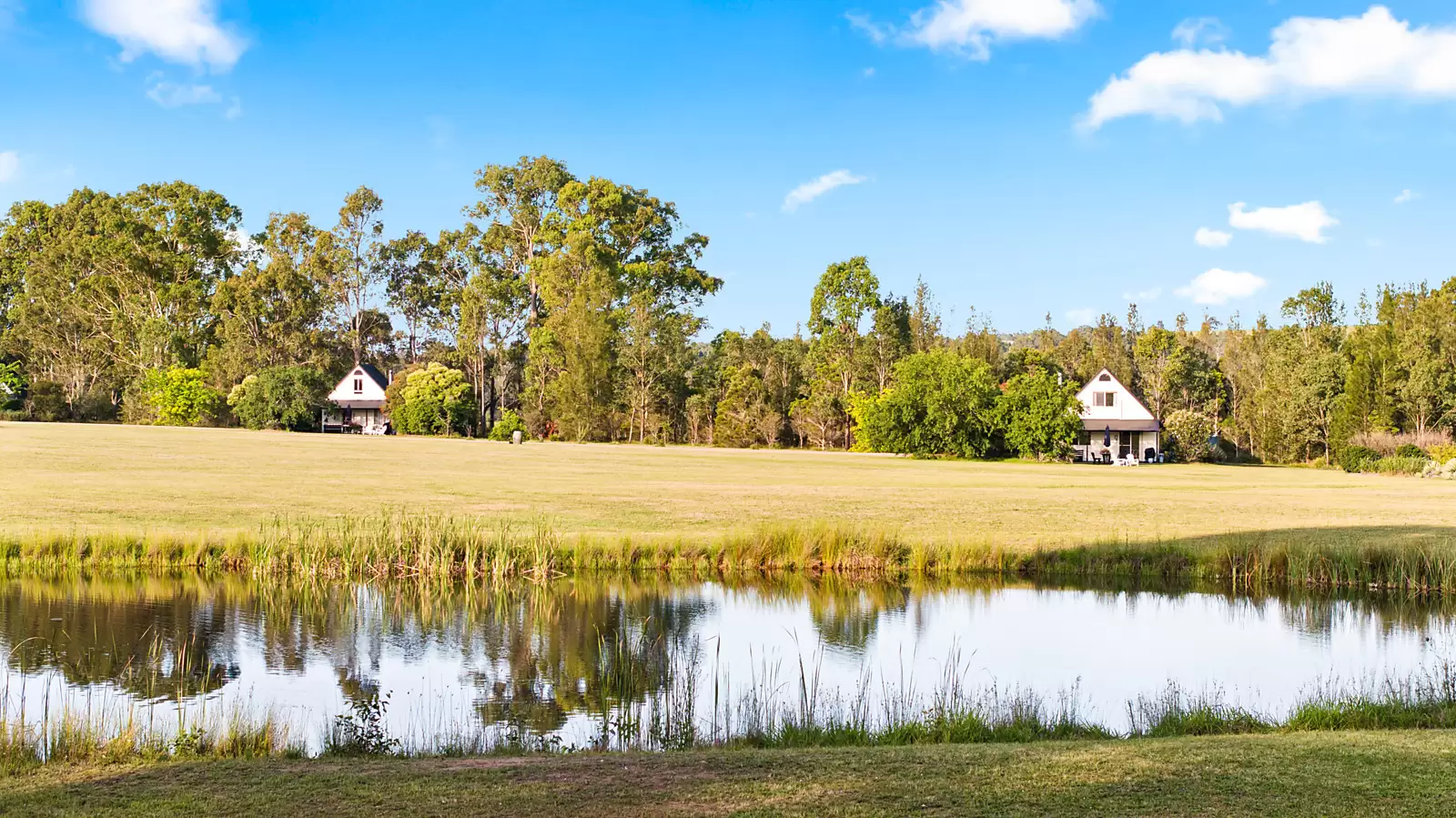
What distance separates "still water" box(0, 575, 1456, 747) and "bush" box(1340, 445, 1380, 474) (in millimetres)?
44556

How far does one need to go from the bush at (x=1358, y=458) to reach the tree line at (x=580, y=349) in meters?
3.80

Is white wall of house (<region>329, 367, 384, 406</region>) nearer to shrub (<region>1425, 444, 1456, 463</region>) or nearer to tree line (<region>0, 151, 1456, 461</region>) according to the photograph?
tree line (<region>0, 151, 1456, 461</region>)

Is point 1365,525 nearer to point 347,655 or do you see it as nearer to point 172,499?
point 347,655

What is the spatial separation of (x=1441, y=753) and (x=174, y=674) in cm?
1167

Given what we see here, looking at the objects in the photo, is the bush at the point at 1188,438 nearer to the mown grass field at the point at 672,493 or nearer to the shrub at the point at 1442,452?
the mown grass field at the point at 672,493

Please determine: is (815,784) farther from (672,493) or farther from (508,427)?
(508,427)

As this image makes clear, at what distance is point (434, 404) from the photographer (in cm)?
8338

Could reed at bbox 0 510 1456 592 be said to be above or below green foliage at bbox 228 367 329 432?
below

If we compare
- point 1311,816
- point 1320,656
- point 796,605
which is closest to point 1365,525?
point 1320,656

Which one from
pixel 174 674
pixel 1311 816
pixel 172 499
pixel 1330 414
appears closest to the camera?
pixel 1311 816

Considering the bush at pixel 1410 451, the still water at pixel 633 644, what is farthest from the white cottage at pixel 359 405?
the still water at pixel 633 644

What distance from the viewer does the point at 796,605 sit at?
1909 cm

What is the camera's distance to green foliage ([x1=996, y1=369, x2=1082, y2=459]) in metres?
66.5

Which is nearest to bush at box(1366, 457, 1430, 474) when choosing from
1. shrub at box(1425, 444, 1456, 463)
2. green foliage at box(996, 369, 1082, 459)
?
shrub at box(1425, 444, 1456, 463)
